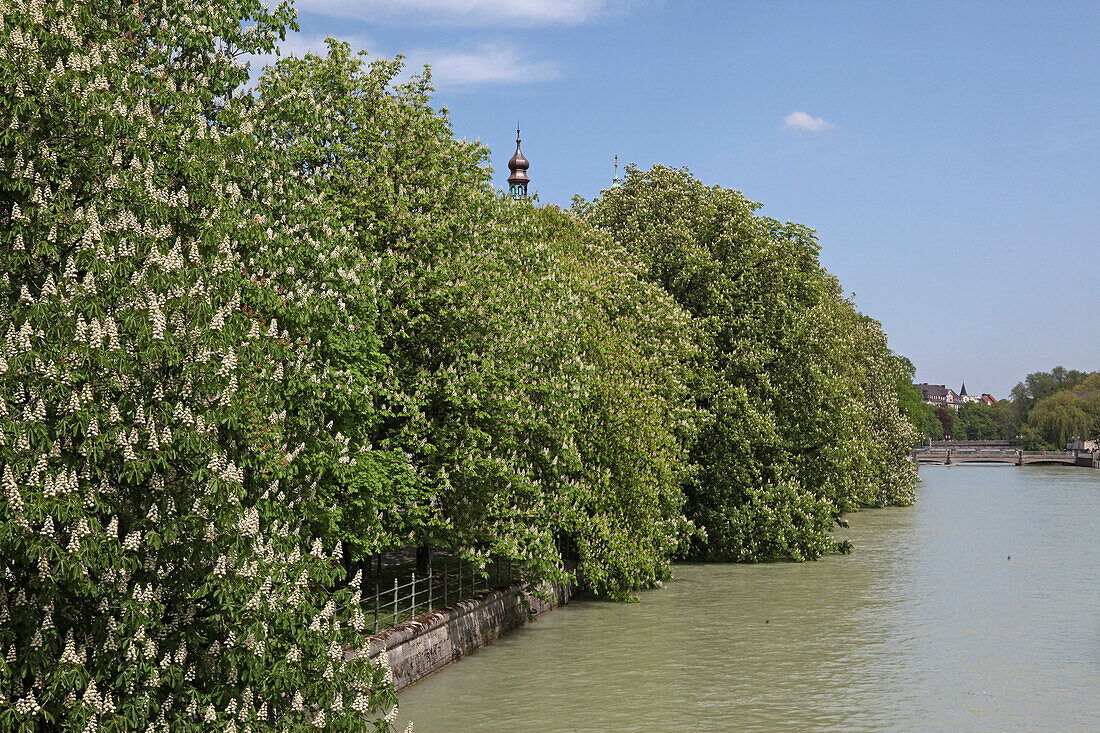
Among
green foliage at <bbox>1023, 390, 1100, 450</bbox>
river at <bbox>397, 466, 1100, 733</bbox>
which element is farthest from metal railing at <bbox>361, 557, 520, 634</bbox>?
green foliage at <bbox>1023, 390, 1100, 450</bbox>

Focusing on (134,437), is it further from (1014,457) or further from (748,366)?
(1014,457)

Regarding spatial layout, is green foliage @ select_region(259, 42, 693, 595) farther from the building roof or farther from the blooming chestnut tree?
the building roof

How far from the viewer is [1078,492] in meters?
91.6

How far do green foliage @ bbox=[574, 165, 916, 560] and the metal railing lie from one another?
11.9m

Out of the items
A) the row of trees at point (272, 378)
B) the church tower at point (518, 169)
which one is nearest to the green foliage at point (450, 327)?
the row of trees at point (272, 378)

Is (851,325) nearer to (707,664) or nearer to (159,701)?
(707,664)

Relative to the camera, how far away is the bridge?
5640 inches

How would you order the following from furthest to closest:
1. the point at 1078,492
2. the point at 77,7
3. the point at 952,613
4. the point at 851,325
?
the point at 1078,492
the point at 851,325
the point at 952,613
the point at 77,7

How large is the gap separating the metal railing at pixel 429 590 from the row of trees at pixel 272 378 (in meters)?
1.09

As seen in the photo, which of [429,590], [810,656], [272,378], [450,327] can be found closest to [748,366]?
[810,656]

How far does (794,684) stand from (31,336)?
685 inches

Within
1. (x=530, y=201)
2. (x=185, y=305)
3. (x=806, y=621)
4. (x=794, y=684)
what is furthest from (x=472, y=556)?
(x=185, y=305)

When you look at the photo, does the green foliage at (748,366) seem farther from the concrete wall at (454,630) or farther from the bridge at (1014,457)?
the bridge at (1014,457)

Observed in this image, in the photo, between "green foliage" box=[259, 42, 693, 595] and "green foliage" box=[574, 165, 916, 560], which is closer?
"green foliage" box=[259, 42, 693, 595]
